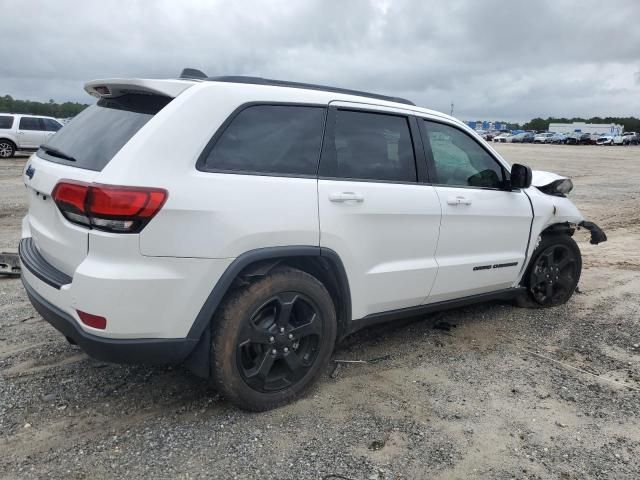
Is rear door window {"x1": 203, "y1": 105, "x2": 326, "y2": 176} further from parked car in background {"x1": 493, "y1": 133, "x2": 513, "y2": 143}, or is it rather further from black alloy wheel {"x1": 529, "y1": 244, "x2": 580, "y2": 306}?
parked car in background {"x1": 493, "y1": 133, "x2": 513, "y2": 143}

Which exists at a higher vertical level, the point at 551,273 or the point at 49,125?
the point at 49,125

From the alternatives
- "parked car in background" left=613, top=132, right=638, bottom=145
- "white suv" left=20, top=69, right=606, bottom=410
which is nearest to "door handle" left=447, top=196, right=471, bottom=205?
"white suv" left=20, top=69, right=606, bottom=410

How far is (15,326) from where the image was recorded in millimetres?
4320

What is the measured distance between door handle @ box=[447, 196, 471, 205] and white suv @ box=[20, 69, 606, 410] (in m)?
0.01

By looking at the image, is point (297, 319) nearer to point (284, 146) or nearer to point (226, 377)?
point (226, 377)

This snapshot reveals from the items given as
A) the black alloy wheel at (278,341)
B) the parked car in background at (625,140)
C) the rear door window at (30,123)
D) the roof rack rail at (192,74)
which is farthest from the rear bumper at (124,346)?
the parked car in background at (625,140)

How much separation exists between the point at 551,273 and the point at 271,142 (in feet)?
10.7

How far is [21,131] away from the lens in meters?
20.1

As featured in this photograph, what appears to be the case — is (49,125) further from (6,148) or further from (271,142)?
(271,142)

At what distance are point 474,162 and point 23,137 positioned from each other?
66.5ft

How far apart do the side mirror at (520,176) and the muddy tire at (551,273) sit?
801mm

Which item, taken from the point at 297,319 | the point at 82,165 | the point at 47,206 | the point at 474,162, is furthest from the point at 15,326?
the point at 474,162

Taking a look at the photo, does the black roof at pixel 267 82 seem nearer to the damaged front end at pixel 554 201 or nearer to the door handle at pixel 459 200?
the door handle at pixel 459 200

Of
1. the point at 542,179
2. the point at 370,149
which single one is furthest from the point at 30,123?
the point at 370,149
